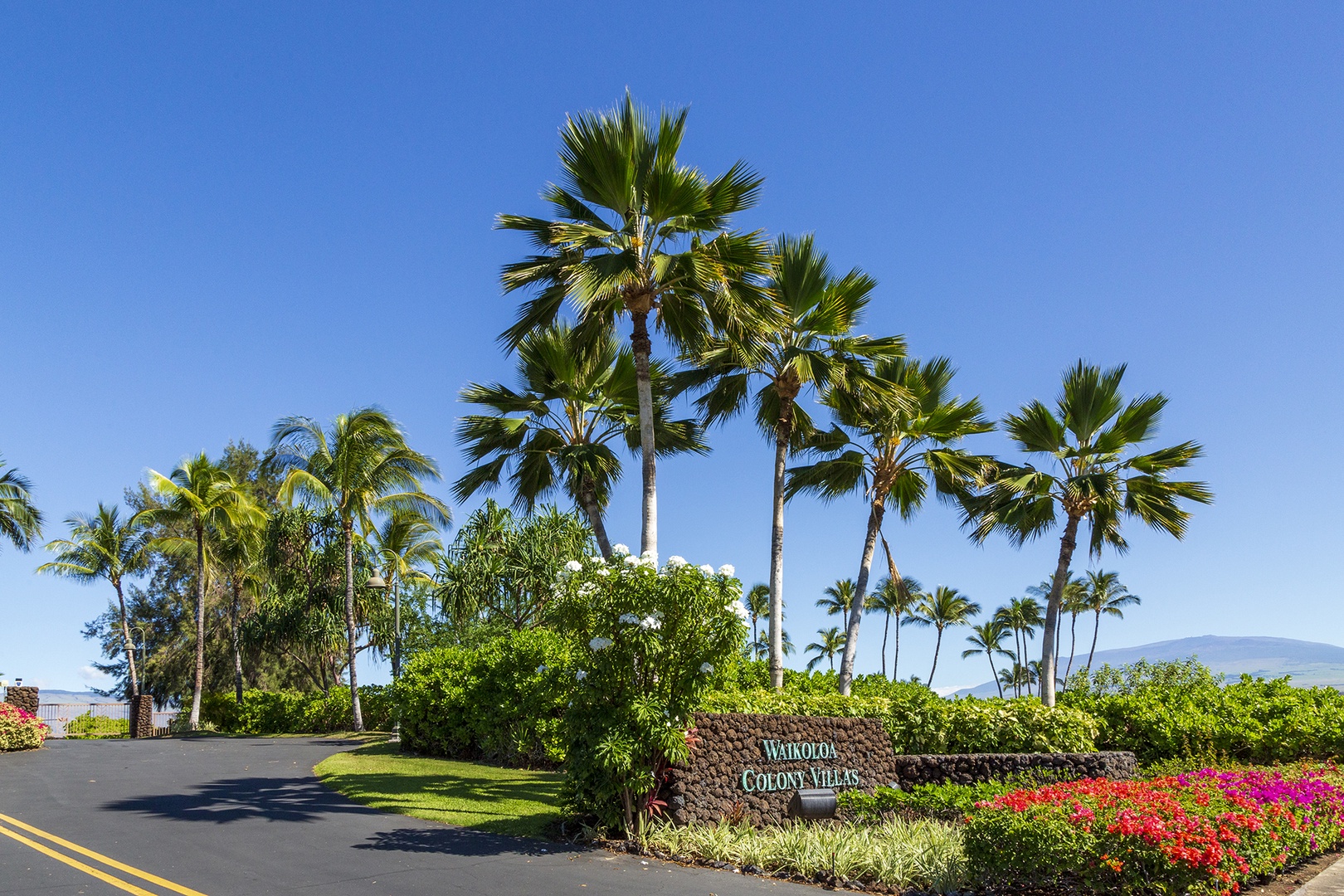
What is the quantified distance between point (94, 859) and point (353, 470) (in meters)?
20.1

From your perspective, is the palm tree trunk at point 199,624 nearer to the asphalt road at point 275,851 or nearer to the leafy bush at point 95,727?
the leafy bush at point 95,727

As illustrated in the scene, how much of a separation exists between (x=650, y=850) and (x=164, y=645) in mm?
46461

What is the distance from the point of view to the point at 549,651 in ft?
59.2

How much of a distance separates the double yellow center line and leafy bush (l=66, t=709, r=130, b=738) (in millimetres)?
26683

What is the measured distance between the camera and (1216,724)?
1653 centimetres

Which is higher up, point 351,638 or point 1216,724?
point 351,638

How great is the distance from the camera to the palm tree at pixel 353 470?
28719 millimetres

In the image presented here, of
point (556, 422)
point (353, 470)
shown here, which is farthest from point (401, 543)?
point (556, 422)

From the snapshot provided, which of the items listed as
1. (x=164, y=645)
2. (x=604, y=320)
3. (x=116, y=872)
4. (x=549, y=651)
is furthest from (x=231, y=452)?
(x=116, y=872)

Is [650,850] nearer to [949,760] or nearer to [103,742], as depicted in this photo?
[949,760]

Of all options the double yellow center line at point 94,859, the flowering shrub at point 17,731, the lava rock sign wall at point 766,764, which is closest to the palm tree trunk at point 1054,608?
the lava rock sign wall at point 766,764

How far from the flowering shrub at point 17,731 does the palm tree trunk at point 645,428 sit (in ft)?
62.7

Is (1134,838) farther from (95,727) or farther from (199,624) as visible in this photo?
(95,727)

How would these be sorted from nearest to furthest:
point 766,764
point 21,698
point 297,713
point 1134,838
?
point 1134,838
point 766,764
point 21,698
point 297,713
